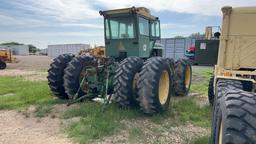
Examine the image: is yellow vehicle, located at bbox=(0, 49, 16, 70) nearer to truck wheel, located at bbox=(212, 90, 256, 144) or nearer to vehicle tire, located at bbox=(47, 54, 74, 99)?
vehicle tire, located at bbox=(47, 54, 74, 99)

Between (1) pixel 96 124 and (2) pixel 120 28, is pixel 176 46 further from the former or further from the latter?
(1) pixel 96 124

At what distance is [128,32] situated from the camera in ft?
25.0

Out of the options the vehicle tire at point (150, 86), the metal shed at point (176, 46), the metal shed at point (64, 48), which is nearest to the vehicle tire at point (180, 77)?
the vehicle tire at point (150, 86)

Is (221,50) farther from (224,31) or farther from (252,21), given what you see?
(252,21)

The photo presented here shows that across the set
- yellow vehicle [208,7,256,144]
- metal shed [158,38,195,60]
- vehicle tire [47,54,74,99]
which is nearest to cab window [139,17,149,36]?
vehicle tire [47,54,74,99]

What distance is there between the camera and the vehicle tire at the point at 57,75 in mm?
7730

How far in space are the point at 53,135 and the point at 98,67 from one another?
2594 mm

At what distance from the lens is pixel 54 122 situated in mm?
5855

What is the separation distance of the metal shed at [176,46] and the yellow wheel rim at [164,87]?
21.4 meters

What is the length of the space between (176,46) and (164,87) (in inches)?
885

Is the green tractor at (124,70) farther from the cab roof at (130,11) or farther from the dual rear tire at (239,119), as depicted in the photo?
the dual rear tire at (239,119)

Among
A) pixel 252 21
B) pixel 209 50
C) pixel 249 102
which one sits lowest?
pixel 249 102

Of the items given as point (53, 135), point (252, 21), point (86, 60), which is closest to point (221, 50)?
point (252, 21)

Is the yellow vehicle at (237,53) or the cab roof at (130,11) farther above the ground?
the cab roof at (130,11)
